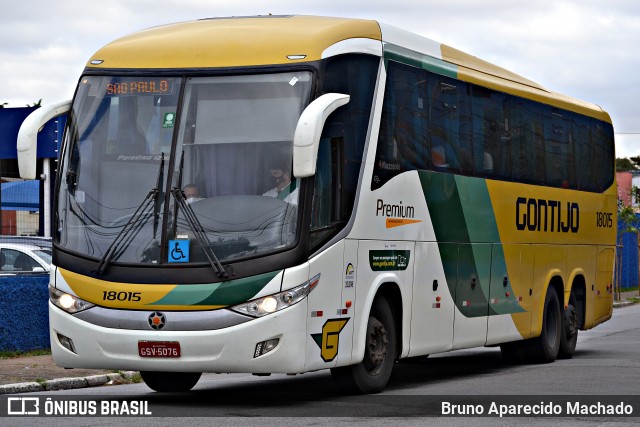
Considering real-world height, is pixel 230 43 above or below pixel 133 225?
above

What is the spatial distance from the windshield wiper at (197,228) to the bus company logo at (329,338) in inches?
45.2

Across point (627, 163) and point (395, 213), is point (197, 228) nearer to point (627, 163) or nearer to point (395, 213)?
point (395, 213)

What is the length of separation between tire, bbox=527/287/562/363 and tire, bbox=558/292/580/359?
22cm

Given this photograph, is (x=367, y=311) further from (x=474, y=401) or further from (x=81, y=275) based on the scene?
(x=81, y=275)

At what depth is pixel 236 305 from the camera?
11367 millimetres

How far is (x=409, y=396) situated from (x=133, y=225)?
3453 mm

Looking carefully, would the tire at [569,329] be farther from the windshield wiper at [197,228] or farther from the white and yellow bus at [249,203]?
the windshield wiper at [197,228]

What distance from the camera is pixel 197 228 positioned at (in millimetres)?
11625

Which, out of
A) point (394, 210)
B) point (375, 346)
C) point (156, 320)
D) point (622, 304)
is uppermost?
point (394, 210)

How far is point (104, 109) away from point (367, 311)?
3.31 m

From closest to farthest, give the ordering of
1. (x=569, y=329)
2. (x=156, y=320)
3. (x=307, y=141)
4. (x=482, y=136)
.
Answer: (x=307, y=141) → (x=156, y=320) → (x=482, y=136) → (x=569, y=329)

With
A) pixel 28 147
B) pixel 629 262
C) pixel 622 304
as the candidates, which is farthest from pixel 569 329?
pixel 629 262

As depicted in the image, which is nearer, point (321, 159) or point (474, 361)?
point (321, 159)

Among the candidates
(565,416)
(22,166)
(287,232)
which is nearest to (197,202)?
(287,232)
